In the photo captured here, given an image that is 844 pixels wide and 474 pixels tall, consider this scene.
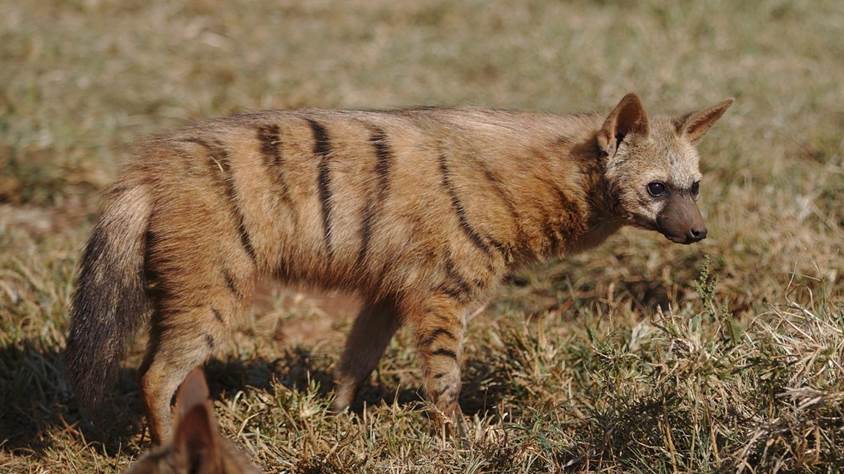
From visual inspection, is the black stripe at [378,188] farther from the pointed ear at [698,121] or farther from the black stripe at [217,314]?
the pointed ear at [698,121]

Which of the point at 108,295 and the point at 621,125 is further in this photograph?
the point at 621,125

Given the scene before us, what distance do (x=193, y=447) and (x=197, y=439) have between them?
44mm

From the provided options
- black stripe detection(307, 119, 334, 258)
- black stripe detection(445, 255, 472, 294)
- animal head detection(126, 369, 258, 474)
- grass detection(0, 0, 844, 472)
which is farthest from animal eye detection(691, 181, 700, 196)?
animal head detection(126, 369, 258, 474)

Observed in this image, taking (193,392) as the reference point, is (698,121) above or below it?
above

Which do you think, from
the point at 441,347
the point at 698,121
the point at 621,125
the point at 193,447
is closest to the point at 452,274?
the point at 441,347

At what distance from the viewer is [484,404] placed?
500 centimetres

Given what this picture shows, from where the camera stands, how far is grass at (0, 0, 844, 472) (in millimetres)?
4078

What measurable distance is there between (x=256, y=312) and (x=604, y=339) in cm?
215

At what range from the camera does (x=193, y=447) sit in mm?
2992

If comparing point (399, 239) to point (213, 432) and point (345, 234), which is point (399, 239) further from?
point (213, 432)

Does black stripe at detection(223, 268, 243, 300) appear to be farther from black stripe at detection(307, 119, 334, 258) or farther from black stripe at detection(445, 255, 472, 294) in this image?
black stripe at detection(445, 255, 472, 294)

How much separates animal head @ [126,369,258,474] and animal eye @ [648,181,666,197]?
2.39 m

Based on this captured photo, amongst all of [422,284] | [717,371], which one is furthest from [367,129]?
[717,371]

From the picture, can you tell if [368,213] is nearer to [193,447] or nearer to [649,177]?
[649,177]
